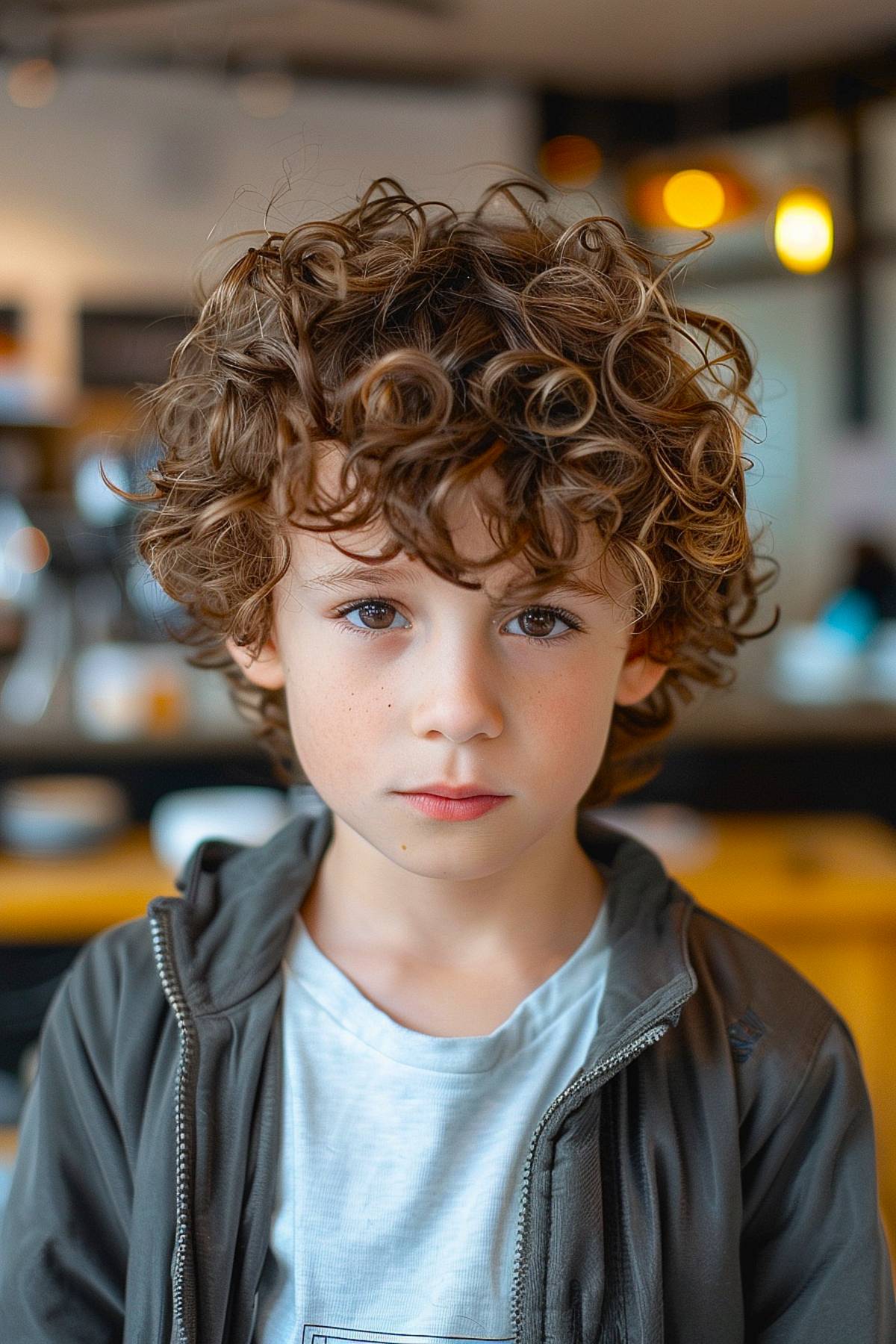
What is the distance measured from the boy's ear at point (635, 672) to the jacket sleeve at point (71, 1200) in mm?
421

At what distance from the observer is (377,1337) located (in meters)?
0.82

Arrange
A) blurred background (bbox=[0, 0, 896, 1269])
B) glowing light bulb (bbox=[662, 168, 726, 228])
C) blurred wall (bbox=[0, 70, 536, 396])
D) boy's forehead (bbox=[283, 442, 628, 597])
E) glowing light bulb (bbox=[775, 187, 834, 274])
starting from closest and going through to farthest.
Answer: boy's forehead (bbox=[283, 442, 628, 597]) → glowing light bulb (bbox=[775, 187, 834, 274]) → glowing light bulb (bbox=[662, 168, 726, 228]) → blurred background (bbox=[0, 0, 896, 1269]) → blurred wall (bbox=[0, 70, 536, 396])

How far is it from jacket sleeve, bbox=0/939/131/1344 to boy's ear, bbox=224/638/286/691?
0.24 meters

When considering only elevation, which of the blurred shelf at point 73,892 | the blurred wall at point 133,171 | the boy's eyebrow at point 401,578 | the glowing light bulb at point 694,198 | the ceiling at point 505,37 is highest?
the ceiling at point 505,37

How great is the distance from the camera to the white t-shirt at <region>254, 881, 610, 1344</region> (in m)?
0.83

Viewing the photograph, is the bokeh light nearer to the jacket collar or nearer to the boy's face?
the jacket collar

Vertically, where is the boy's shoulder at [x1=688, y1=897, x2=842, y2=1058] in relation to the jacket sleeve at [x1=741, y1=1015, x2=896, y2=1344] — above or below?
above

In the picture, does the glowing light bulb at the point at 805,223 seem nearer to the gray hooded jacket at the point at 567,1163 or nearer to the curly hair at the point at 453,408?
the curly hair at the point at 453,408

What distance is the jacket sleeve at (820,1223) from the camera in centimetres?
82

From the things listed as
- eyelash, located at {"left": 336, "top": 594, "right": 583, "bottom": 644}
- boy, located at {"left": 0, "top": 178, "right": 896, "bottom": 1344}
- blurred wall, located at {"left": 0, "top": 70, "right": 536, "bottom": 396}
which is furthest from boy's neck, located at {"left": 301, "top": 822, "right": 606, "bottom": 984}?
blurred wall, located at {"left": 0, "top": 70, "right": 536, "bottom": 396}

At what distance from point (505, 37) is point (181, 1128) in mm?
5451

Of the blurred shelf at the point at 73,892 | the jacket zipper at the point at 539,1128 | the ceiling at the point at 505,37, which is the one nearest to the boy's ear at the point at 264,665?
the jacket zipper at the point at 539,1128

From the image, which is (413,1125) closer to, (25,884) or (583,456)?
(583,456)

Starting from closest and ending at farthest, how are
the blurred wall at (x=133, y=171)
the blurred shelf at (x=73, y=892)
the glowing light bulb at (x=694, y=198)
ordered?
1. the blurred shelf at (x=73, y=892)
2. the glowing light bulb at (x=694, y=198)
3. the blurred wall at (x=133, y=171)
